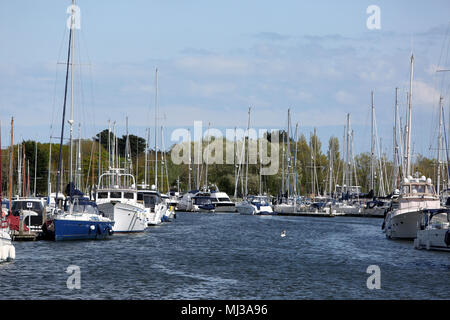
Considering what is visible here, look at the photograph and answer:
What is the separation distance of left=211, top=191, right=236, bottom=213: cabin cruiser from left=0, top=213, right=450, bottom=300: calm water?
6576 cm

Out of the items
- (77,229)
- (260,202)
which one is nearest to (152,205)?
(77,229)

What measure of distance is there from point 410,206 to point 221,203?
71790 mm

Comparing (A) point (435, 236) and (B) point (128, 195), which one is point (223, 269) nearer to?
(A) point (435, 236)

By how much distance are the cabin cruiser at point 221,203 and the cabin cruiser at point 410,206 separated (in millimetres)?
67958

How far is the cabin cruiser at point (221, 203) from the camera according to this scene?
128 metres

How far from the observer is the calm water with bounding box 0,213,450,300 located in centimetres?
3209

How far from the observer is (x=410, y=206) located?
189 feet

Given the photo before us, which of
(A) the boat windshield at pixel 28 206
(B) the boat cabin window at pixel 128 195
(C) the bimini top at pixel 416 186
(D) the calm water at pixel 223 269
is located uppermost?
(C) the bimini top at pixel 416 186

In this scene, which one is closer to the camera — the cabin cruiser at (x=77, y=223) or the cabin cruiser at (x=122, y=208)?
the cabin cruiser at (x=77, y=223)

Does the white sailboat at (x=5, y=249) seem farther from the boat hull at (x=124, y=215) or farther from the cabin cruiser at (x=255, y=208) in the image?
the cabin cruiser at (x=255, y=208)

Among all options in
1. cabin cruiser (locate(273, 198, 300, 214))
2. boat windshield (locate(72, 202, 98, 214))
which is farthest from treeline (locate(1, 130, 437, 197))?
boat windshield (locate(72, 202, 98, 214))

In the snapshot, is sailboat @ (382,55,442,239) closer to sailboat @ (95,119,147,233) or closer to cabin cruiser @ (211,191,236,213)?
sailboat @ (95,119,147,233)

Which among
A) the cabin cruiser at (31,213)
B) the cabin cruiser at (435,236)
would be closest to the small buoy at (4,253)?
the cabin cruiser at (31,213)
